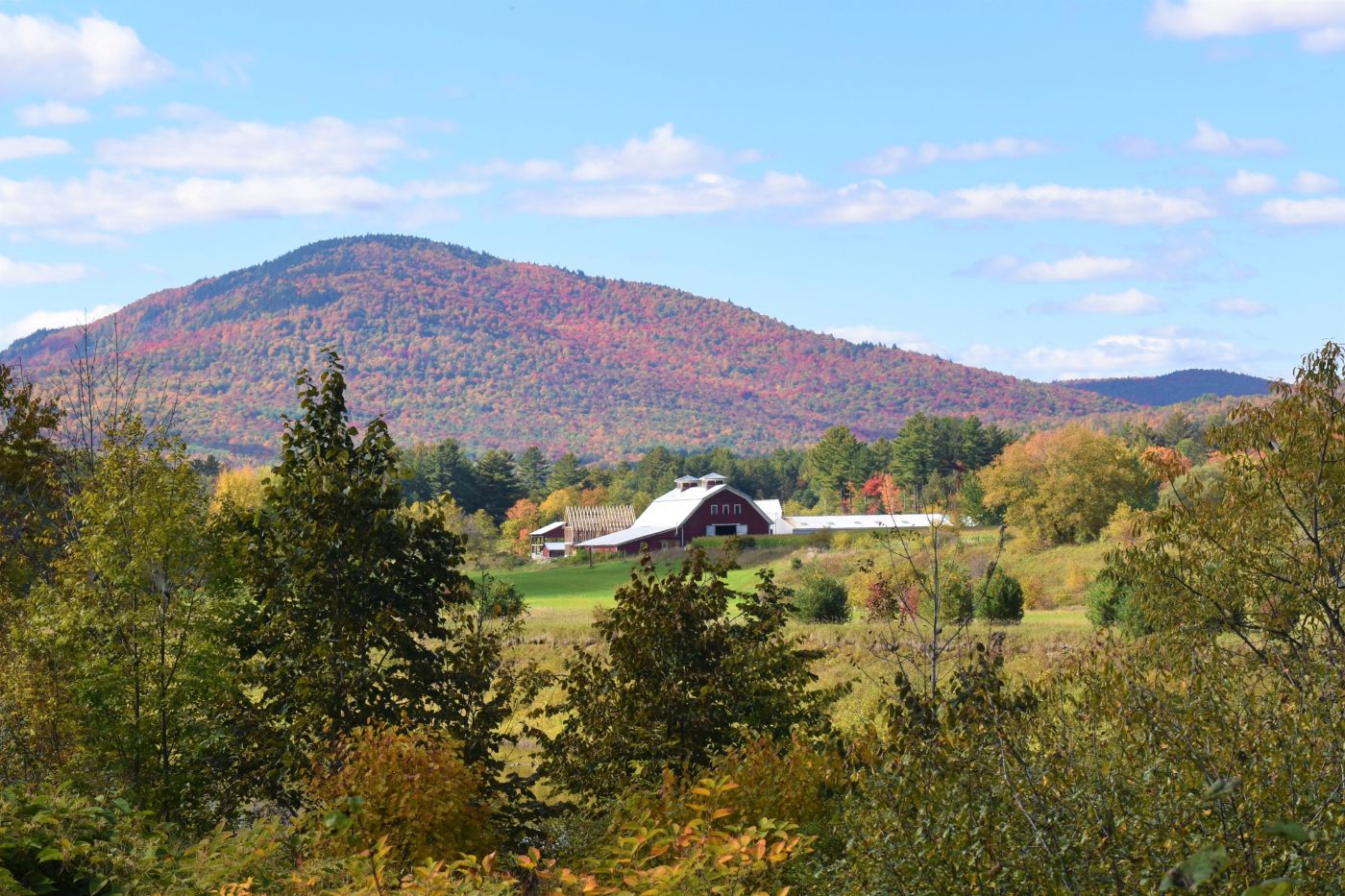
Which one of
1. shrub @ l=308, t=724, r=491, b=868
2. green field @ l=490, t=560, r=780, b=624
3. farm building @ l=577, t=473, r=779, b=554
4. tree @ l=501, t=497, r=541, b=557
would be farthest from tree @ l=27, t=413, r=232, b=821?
tree @ l=501, t=497, r=541, b=557

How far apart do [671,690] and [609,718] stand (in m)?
0.72

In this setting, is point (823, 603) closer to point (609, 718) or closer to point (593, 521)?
point (609, 718)

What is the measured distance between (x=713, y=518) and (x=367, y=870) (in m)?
86.7

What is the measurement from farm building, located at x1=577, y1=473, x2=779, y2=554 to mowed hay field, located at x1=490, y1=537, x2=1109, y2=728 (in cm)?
797

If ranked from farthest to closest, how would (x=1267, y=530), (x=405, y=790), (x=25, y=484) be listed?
(x=25, y=484), (x=1267, y=530), (x=405, y=790)

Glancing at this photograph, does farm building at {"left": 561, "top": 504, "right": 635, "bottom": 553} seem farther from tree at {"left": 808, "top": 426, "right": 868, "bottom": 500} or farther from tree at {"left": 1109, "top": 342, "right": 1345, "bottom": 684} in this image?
tree at {"left": 1109, "top": 342, "right": 1345, "bottom": 684}

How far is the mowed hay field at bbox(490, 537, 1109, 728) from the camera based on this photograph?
26625mm

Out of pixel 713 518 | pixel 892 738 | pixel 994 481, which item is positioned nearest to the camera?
pixel 892 738

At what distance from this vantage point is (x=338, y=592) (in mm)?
12281

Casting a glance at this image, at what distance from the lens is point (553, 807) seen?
1275cm

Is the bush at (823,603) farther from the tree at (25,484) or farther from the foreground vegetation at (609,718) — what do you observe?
the tree at (25,484)

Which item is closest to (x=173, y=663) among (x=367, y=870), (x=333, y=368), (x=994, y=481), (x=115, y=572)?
(x=115, y=572)

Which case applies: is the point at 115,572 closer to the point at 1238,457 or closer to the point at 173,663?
the point at 173,663

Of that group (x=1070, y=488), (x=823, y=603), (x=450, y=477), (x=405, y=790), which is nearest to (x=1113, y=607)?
(x=823, y=603)
